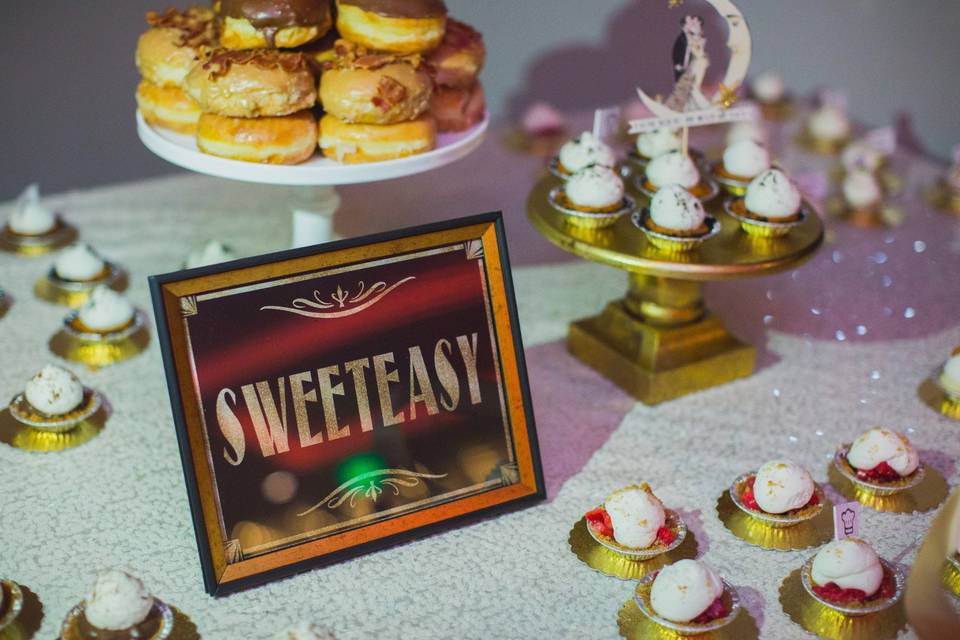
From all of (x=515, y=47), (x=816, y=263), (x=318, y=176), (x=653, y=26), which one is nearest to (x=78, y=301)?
(x=318, y=176)

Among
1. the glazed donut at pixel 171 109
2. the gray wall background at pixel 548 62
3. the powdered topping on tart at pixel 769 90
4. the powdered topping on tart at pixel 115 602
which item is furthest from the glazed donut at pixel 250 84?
the powdered topping on tart at pixel 769 90

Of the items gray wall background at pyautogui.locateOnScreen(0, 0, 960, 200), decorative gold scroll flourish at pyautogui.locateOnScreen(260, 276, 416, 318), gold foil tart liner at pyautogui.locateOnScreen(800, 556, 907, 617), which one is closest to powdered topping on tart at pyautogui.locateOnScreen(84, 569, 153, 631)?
decorative gold scroll flourish at pyautogui.locateOnScreen(260, 276, 416, 318)

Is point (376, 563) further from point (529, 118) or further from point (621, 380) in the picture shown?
point (529, 118)

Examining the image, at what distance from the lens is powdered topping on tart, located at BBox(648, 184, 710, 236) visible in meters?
1.69

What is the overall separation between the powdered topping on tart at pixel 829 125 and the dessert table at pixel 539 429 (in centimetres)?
31

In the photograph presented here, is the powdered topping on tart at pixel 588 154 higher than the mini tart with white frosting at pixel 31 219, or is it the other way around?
the powdered topping on tart at pixel 588 154

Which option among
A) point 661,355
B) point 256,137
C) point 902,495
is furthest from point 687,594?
point 256,137

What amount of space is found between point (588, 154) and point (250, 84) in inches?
25.1

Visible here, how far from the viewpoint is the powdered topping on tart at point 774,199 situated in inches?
69.0

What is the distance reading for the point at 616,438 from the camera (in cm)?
174

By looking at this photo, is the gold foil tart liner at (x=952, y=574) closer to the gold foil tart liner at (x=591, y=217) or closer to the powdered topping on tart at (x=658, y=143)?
the gold foil tart liner at (x=591, y=217)

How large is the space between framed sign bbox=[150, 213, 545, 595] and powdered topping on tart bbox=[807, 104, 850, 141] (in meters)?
1.92

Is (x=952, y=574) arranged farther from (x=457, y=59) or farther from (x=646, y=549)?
(x=457, y=59)

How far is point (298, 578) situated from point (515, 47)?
8.61 feet
